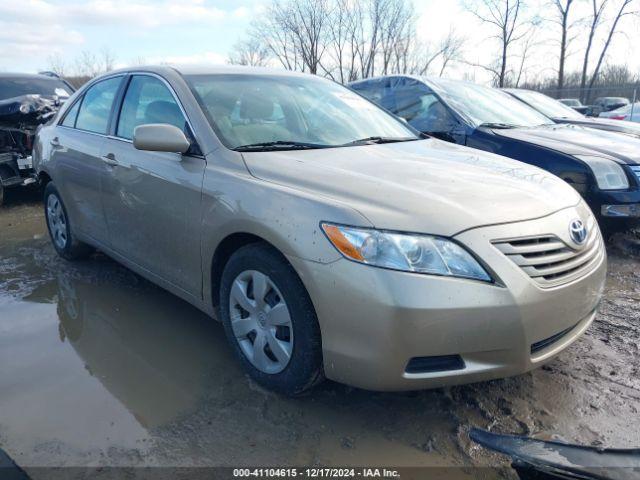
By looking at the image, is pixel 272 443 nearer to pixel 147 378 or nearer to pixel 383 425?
pixel 383 425

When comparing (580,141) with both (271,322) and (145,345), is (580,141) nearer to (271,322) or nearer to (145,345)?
(271,322)

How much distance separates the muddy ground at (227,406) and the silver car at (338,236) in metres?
0.22

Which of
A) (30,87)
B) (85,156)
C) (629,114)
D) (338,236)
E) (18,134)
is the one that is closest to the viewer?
(338,236)

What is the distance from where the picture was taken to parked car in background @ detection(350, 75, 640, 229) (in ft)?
14.8

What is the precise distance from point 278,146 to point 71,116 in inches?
98.6

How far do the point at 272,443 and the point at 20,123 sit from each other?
6632mm

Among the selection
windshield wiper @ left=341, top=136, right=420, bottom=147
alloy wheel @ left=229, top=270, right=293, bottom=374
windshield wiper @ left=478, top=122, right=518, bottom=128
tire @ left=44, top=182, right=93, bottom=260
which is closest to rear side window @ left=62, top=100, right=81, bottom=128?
tire @ left=44, top=182, right=93, bottom=260

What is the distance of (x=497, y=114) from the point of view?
Answer: 577 centimetres

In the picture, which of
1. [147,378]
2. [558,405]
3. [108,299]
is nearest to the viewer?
[558,405]

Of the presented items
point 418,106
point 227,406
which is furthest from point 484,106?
point 227,406

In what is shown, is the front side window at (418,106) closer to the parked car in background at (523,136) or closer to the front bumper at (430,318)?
the parked car in background at (523,136)

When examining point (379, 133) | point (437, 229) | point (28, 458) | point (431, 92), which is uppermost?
point (431, 92)

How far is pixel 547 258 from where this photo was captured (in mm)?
2211

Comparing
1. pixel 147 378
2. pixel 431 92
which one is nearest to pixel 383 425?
pixel 147 378
